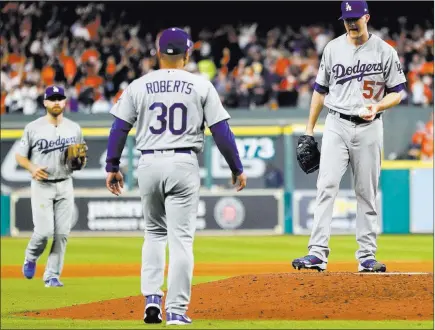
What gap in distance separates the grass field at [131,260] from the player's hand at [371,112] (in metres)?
1.81

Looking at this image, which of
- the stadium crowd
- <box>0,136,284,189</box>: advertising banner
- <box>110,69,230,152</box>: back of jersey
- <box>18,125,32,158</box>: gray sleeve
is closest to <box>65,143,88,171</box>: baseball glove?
<box>18,125,32,158</box>: gray sleeve

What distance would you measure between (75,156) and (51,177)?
0.34m

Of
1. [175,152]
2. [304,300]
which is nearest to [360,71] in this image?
[304,300]

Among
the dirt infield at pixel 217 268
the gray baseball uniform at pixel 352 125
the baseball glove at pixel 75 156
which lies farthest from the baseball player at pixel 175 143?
the dirt infield at pixel 217 268

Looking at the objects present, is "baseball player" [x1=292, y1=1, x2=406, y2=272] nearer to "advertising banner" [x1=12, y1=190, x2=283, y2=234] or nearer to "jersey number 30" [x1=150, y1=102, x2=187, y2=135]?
"jersey number 30" [x1=150, y1=102, x2=187, y2=135]

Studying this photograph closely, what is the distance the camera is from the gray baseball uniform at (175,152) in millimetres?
6148

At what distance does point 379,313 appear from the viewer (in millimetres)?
6770

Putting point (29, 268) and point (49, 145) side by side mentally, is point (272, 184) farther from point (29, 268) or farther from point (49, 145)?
point (49, 145)

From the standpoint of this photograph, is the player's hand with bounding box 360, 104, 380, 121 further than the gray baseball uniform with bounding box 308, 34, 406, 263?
No

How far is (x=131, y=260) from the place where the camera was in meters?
14.6

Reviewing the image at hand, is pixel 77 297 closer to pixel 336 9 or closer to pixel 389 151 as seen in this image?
pixel 389 151

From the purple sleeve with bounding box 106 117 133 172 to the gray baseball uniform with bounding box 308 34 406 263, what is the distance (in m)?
2.08

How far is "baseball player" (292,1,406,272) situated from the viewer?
777cm

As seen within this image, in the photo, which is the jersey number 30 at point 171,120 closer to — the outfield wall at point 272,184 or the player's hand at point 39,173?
the player's hand at point 39,173
